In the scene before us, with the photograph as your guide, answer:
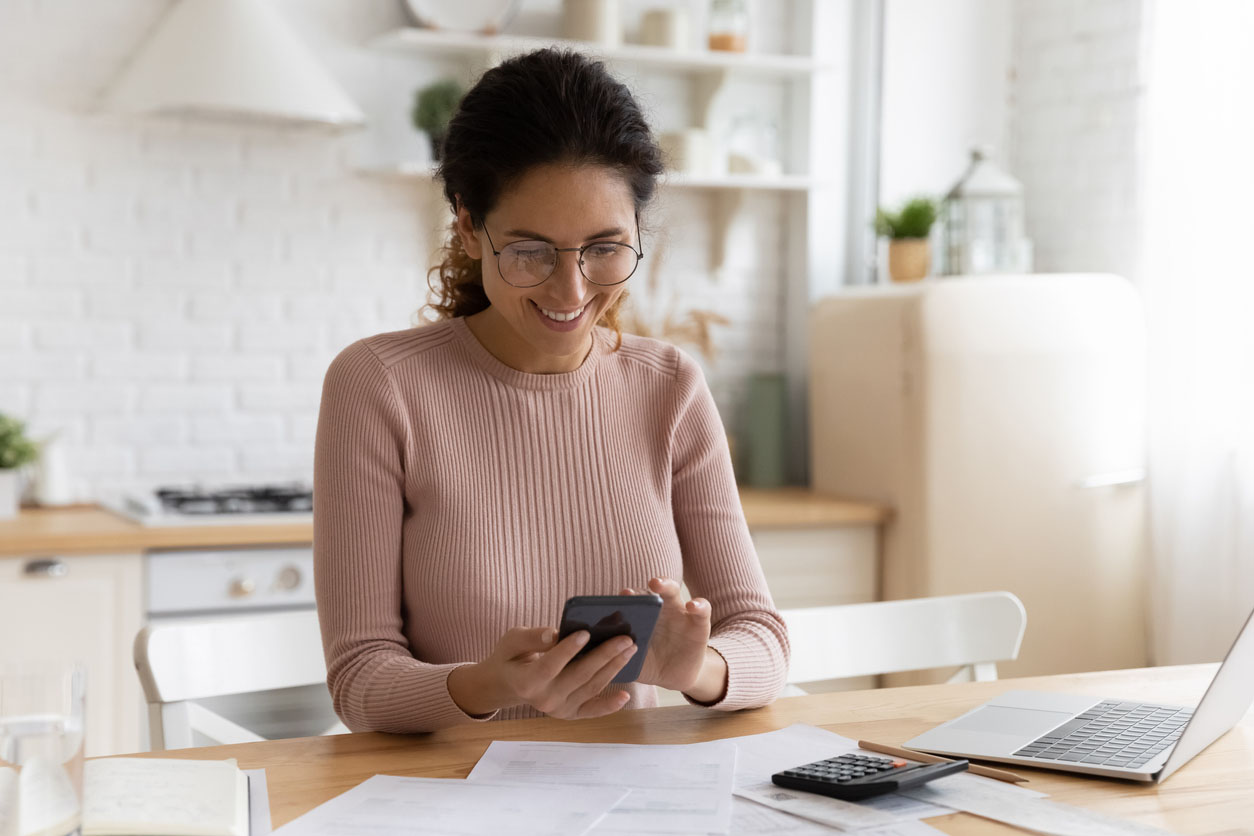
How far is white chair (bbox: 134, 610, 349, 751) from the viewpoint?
151 centimetres

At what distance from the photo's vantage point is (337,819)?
110 centimetres

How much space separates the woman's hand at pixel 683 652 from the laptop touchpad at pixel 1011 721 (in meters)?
0.26

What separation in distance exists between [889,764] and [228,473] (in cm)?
240

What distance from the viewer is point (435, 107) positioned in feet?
10.6

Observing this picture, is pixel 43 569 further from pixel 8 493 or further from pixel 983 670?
pixel 983 670

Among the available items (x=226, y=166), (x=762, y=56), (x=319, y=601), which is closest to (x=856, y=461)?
(x=762, y=56)

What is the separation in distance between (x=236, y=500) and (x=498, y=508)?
59.2 inches

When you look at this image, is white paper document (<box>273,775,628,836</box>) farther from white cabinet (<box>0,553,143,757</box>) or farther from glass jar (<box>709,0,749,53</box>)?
glass jar (<box>709,0,749,53</box>)

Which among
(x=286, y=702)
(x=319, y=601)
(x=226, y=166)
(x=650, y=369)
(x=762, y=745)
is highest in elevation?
(x=226, y=166)

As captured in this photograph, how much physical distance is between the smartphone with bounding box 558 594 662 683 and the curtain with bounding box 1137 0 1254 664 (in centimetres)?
214

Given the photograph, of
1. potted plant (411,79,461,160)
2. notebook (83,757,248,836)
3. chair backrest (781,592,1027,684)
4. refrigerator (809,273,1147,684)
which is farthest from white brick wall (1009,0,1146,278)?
notebook (83,757,248,836)

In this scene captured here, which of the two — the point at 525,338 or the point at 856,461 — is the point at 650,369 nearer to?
the point at 525,338

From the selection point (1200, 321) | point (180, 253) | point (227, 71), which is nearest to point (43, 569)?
point (180, 253)

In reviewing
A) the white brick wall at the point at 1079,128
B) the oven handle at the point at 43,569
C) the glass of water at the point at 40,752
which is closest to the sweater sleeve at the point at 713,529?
the glass of water at the point at 40,752
